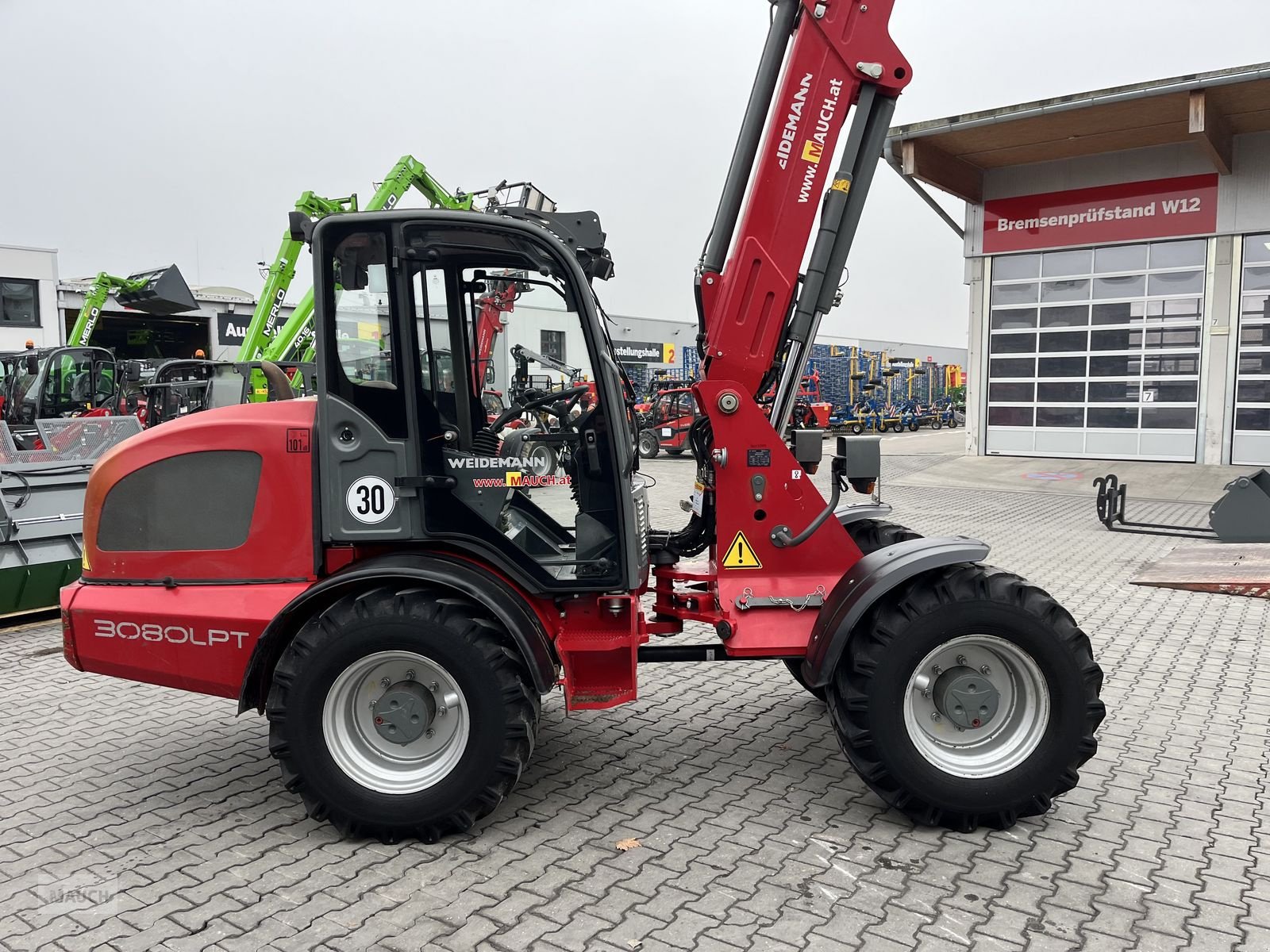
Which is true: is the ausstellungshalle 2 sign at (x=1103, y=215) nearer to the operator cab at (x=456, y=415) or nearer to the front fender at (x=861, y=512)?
the front fender at (x=861, y=512)

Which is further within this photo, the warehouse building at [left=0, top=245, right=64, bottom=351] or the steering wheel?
the warehouse building at [left=0, top=245, right=64, bottom=351]

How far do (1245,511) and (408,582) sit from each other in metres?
9.90

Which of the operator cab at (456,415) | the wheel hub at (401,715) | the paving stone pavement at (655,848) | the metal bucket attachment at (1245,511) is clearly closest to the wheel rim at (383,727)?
the wheel hub at (401,715)

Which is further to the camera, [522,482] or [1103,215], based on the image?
[1103,215]

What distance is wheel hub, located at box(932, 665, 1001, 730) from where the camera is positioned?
4.01 m

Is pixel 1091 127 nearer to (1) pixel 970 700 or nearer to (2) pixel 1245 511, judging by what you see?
(2) pixel 1245 511

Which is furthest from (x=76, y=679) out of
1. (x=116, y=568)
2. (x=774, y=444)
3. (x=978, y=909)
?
(x=978, y=909)

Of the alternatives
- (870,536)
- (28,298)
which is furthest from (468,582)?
(28,298)

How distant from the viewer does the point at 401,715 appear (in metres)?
3.95

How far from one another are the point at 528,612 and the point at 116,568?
1.80 m

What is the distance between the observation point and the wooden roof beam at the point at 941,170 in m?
19.3

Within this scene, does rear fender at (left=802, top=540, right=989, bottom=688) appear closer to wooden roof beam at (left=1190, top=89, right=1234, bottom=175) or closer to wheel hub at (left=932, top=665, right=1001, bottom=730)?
wheel hub at (left=932, top=665, right=1001, bottom=730)

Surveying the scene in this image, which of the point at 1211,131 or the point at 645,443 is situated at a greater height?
the point at 1211,131

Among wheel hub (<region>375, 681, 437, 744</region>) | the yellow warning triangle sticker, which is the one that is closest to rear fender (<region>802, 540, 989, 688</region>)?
the yellow warning triangle sticker
